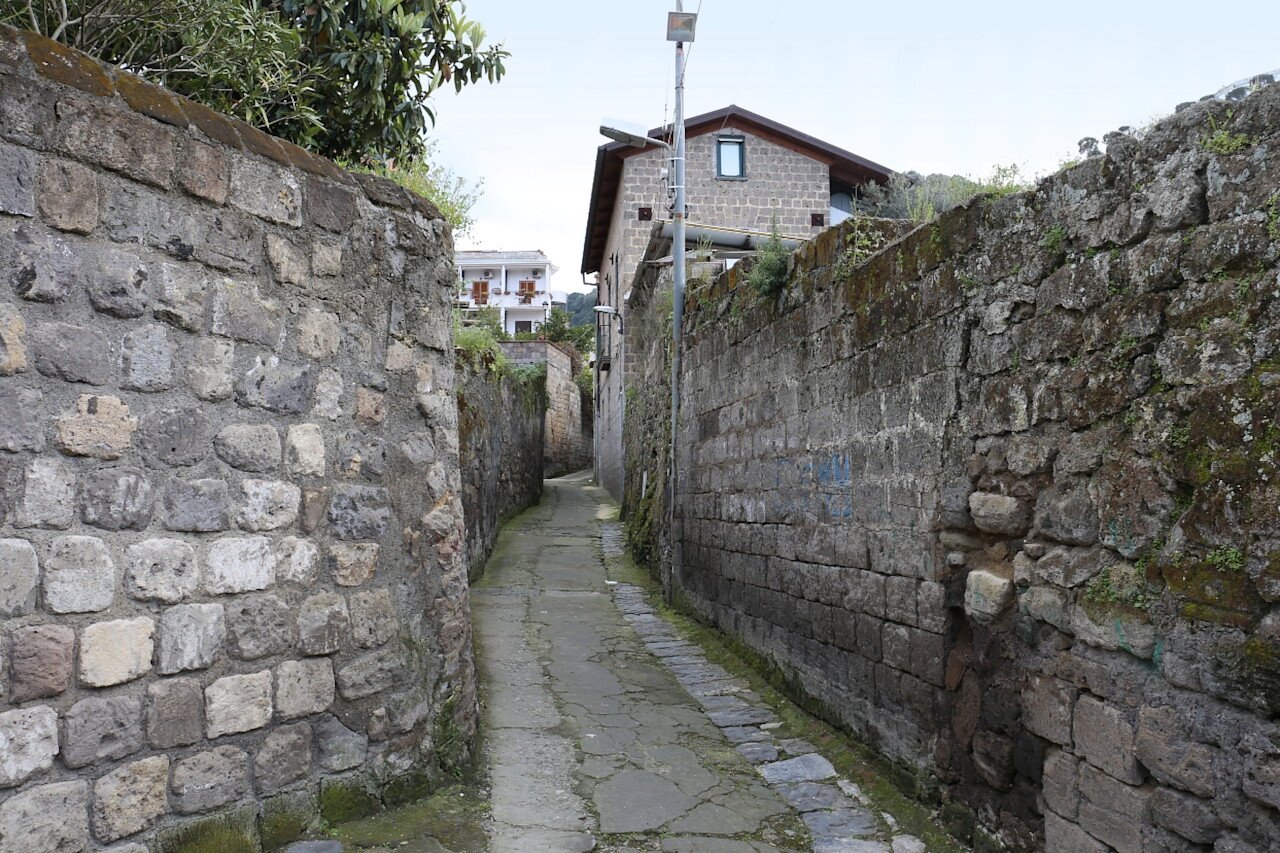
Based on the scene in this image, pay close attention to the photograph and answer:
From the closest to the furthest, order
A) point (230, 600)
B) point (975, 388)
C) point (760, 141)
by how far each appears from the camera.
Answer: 1. point (230, 600)
2. point (975, 388)
3. point (760, 141)

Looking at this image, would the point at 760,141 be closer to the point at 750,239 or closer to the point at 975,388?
the point at 750,239

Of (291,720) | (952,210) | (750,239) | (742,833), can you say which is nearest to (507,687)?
(742,833)

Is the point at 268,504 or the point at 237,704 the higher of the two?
the point at 268,504

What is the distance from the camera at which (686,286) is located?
29.1 ft

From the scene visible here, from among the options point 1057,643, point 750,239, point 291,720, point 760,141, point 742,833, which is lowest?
point 742,833

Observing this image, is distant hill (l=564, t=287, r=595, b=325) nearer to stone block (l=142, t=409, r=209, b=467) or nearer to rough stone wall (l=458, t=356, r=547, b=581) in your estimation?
rough stone wall (l=458, t=356, r=547, b=581)

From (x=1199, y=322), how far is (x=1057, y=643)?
1.22 meters

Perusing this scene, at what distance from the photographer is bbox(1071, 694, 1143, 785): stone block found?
289cm

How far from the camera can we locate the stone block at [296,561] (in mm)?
3219

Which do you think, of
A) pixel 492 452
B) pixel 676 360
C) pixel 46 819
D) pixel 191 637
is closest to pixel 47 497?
pixel 191 637

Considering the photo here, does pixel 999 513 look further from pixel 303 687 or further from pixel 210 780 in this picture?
pixel 210 780

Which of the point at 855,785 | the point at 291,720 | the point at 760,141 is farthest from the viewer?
the point at 760,141

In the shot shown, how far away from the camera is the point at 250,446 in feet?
10.3

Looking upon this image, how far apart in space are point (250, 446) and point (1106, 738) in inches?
115
